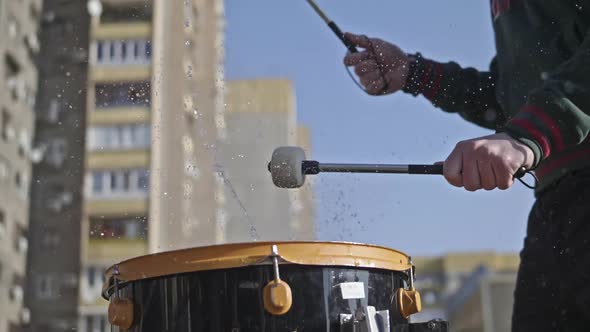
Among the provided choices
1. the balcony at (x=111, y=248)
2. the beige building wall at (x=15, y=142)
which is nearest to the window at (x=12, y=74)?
the beige building wall at (x=15, y=142)

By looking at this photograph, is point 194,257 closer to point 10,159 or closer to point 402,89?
point 402,89

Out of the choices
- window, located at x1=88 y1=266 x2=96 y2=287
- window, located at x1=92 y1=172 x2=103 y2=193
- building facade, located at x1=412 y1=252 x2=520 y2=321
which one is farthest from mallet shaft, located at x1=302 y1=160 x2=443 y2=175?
building facade, located at x1=412 y1=252 x2=520 y2=321

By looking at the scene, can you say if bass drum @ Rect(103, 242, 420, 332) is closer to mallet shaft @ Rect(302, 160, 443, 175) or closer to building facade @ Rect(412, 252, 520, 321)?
mallet shaft @ Rect(302, 160, 443, 175)

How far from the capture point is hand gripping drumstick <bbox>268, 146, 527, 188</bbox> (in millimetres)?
1854

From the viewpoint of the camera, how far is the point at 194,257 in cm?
179

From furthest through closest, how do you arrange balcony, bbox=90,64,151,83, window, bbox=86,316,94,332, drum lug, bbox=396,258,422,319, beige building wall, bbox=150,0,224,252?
window, bbox=86,316,94,332 < balcony, bbox=90,64,151,83 < beige building wall, bbox=150,0,224,252 < drum lug, bbox=396,258,422,319

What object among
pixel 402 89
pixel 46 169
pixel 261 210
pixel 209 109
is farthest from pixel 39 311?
pixel 402 89

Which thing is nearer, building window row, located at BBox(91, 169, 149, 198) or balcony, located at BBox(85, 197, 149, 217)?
balcony, located at BBox(85, 197, 149, 217)

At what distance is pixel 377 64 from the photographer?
8.17 ft

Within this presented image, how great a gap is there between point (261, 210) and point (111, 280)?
1276 inches

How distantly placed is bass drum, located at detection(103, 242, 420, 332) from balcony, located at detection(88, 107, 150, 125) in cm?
2880

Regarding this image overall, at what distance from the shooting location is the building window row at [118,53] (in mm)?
29938

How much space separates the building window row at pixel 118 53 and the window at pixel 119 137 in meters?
2.24

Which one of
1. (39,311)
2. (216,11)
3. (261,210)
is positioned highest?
(216,11)
